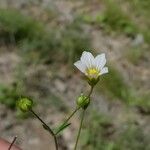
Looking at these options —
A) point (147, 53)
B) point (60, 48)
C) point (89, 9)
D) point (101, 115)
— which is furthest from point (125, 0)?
point (101, 115)

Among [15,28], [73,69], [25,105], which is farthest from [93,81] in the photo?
[15,28]

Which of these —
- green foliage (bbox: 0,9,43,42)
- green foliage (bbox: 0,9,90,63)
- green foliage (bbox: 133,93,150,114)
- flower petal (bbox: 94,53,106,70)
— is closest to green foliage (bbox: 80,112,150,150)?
green foliage (bbox: 133,93,150,114)

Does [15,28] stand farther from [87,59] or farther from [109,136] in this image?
[87,59]

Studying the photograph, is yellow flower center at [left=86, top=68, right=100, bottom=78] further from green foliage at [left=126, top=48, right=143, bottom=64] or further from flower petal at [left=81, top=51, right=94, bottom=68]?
green foliage at [left=126, top=48, right=143, bottom=64]

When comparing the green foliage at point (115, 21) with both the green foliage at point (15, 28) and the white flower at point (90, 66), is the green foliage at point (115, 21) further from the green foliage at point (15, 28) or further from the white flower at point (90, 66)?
the white flower at point (90, 66)

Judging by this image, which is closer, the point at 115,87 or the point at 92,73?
the point at 92,73

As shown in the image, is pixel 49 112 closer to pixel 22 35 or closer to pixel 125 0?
pixel 22 35
